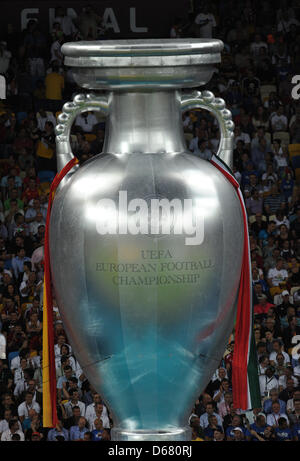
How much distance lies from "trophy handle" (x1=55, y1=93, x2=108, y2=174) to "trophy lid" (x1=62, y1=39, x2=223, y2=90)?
0.36ft

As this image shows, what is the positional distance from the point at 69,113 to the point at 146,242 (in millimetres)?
951

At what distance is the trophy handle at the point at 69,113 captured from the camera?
8.59 meters

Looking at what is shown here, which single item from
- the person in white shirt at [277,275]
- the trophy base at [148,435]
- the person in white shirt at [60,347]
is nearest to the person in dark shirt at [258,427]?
the person in white shirt at [60,347]

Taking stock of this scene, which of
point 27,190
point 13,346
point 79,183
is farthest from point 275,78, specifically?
point 79,183

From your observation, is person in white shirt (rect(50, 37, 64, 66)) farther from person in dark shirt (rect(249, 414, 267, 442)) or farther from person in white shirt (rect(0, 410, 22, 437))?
person in dark shirt (rect(249, 414, 267, 442))

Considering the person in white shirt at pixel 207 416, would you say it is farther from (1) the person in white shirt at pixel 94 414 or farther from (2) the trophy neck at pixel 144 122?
(2) the trophy neck at pixel 144 122

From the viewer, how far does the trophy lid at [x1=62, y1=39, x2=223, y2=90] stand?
8250 mm

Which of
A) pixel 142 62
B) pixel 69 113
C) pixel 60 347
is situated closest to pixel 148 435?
pixel 69 113

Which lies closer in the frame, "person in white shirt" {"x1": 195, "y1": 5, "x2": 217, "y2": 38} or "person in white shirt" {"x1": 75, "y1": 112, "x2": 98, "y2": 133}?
"person in white shirt" {"x1": 75, "y1": 112, "x2": 98, "y2": 133}

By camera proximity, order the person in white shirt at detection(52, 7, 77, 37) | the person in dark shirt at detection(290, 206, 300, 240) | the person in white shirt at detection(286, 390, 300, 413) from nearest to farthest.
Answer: the person in white shirt at detection(286, 390, 300, 413)
the person in dark shirt at detection(290, 206, 300, 240)
the person in white shirt at detection(52, 7, 77, 37)

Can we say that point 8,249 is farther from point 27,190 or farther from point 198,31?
point 198,31

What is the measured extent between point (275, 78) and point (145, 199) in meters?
11.0

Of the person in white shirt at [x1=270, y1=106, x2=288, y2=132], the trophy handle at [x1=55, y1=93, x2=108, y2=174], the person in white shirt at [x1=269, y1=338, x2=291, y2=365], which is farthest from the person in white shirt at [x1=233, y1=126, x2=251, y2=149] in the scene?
the trophy handle at [x1=55, y1=93, x2=108, y2=174]

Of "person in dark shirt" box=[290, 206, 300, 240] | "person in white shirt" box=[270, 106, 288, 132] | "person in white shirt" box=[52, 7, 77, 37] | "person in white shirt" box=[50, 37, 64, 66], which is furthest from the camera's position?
"person in white shirt" box=[52, 7, 77, 37]
